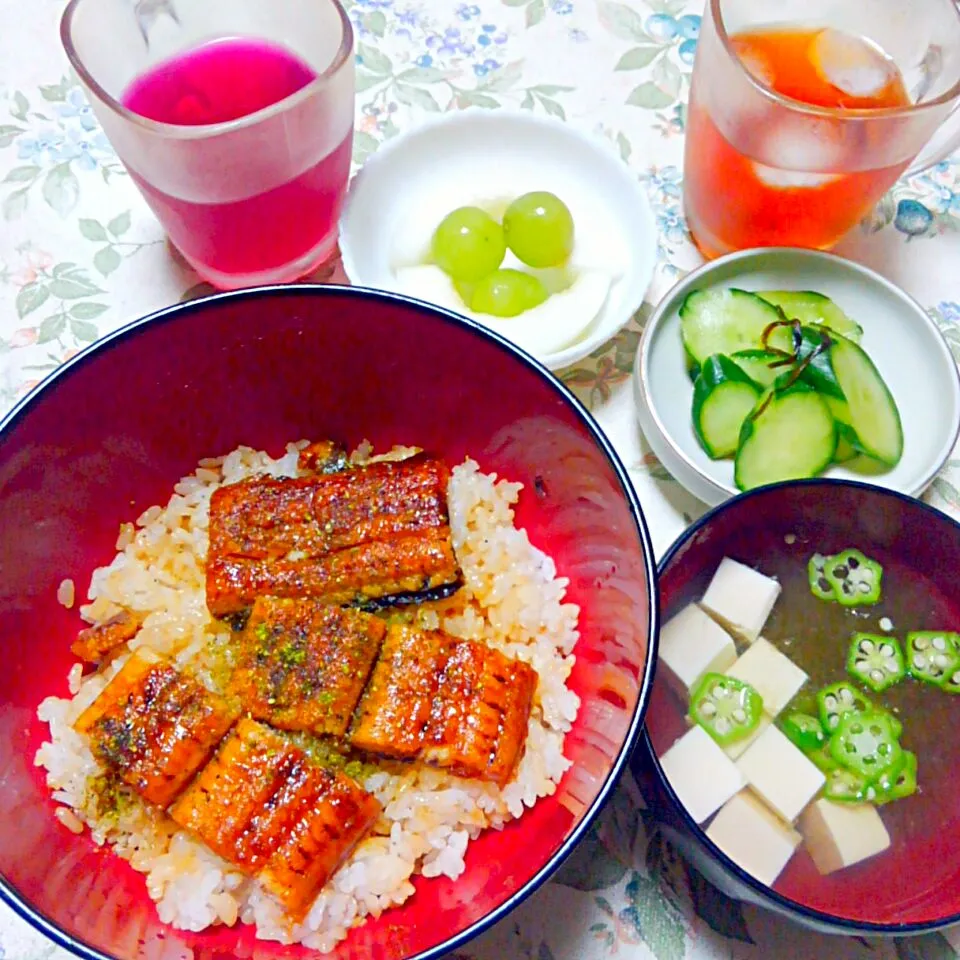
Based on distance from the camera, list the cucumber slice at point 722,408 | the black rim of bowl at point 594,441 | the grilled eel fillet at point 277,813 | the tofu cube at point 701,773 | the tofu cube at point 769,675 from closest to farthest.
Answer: the black rim of bowl at point 594,441, the grilled eel fillet at point 277,813, the tofu cube at point 701,773, the tofu cube at point 769,675, the cucumber slice at point 722,408

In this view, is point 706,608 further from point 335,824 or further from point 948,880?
point 335,824

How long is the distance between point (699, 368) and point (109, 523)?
1.01 metres

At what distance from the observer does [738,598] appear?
57.1 inches

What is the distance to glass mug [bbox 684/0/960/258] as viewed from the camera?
1.48m

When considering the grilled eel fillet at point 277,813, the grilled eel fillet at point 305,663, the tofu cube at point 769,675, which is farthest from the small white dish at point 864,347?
the grilled eel fillet at point 277,813

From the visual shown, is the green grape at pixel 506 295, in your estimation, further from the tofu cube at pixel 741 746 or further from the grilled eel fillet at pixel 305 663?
the tofu cube at pixel 741 746

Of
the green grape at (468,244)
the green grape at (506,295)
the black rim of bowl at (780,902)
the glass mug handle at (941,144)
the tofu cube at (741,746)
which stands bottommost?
the tofu cube at (741,746)

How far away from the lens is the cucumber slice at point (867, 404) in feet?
5.12

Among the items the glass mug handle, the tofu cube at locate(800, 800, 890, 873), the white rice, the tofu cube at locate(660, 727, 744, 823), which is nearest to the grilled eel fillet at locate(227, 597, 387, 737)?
the white rice

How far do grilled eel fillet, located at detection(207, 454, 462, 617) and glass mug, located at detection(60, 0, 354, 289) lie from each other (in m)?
0.43

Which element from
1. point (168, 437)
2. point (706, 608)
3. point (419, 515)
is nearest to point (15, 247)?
point (168, 437)

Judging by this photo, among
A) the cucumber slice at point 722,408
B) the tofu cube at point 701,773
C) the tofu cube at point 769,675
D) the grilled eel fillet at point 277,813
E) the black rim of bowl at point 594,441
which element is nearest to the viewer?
the black rim of bowl at point 594,441

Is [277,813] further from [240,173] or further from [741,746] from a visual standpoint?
[240,173]

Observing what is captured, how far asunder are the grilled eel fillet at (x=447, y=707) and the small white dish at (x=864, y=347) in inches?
18.7
